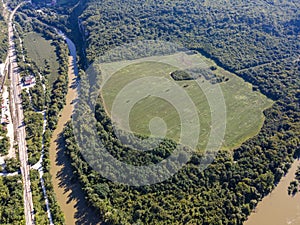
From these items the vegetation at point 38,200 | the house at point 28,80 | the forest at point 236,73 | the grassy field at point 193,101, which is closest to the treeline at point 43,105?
the vegetation at point 38,200

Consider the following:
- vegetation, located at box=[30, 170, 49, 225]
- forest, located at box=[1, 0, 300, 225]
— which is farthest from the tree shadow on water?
vegetation, located at box=[30, 170, 49, 225]

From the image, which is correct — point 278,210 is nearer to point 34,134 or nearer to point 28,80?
point 34,134

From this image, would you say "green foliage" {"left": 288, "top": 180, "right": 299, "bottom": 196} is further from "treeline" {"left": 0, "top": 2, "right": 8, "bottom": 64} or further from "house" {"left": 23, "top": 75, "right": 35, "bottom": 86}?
"treeline" {"left": 0, "top": 2, "right": 8, "bottom": 64}

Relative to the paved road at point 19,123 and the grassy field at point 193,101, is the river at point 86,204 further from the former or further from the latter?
the grassy field at point 193,101

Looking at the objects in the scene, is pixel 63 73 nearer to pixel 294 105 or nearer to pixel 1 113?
pixel 1 113

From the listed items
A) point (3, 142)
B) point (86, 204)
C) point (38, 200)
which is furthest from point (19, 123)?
point (86, 204)

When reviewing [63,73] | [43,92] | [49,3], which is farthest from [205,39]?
[49,3]
